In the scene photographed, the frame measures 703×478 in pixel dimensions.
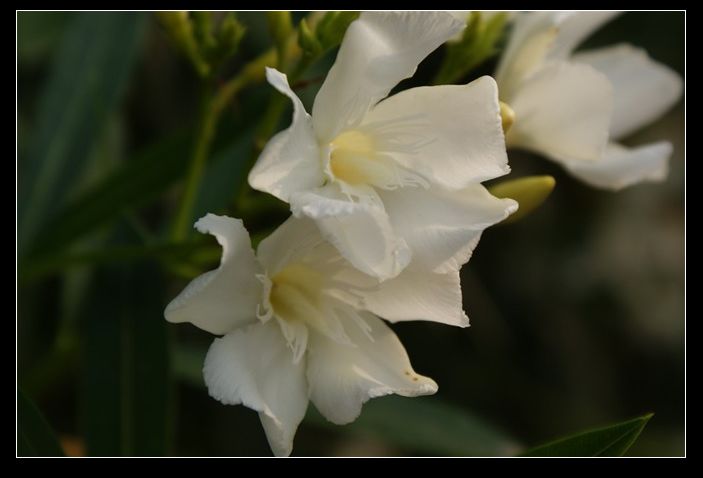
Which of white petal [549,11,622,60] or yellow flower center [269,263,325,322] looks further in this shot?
white petal [549,11,622,60]

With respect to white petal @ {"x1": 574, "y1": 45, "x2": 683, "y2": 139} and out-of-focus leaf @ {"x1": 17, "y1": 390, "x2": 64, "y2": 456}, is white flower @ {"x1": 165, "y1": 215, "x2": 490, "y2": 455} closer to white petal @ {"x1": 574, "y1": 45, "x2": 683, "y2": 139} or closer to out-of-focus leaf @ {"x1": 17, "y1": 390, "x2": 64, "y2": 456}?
out-of-focus leaf @ {"x1": 17, "y1": 390, "x2": 64, "y2": 456}

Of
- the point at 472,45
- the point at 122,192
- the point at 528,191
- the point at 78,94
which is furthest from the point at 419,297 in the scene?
the point at 78,94

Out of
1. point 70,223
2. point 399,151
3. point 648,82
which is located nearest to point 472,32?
point 399,151

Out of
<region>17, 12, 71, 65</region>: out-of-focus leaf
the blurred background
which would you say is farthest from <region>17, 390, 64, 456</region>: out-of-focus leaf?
<region>17, 12, 71, 65</region>: out-of-focus leaf

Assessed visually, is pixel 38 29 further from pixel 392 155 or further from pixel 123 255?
pixel 392 155

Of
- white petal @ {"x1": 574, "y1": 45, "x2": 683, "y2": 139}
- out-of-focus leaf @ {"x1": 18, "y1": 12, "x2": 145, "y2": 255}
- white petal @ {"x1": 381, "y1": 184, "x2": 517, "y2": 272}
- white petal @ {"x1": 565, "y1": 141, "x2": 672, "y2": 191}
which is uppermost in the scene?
out-of-focus leaf @ {"x1": 18, "y1": 12, "x2": 145, "y2": 255}
